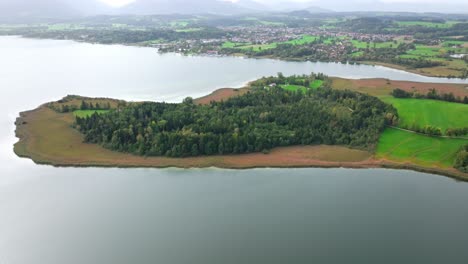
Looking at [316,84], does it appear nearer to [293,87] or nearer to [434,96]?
[293,87]

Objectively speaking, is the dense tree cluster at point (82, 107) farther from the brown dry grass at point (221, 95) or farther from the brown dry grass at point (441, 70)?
the brown dry grass at point (441, 70)

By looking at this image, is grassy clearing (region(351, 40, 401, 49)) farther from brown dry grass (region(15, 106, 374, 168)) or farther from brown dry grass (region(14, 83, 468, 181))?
brown dry grass (region(15, 106, 374, 168))

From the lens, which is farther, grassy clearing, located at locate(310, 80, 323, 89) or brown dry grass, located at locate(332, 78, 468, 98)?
grassy clearing, located at locate(310, 80, 323, 89)

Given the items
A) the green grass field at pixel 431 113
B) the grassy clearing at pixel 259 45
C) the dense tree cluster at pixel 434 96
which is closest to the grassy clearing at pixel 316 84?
the dense tree cluster at pixel 434 96

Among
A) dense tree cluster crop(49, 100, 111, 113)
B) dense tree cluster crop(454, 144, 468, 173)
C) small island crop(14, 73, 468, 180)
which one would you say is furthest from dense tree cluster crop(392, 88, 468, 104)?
dense tree cluster crop(49, 100, 111, 113)

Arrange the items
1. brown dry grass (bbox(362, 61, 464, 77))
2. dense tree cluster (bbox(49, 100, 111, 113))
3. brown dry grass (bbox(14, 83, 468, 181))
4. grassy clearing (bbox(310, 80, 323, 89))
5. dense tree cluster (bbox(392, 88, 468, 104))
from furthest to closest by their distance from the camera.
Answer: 1. brown dry grass (bbox(362, 61, 464, 77))
2. grassy clearing (bbox(310, 80, 323, 89))
3. dense tree cluster (bbox(392, 88, 468, 104))
4. dense tree cluster (bbox(49, 100, 111, 113))
5. brown dry grass (bbox(14, 83, 468, 181))

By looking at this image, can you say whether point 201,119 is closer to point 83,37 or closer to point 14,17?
point 83,37
